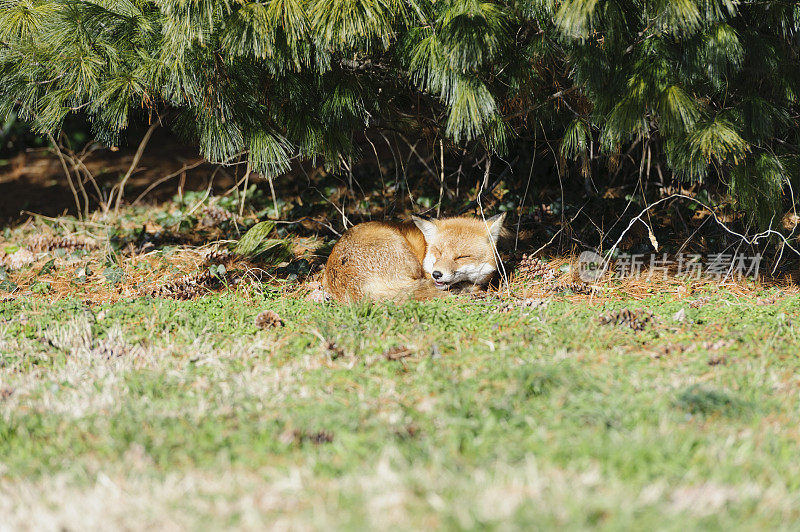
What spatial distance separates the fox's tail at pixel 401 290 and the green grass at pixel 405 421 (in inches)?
21.3

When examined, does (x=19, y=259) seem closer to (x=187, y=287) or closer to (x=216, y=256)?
(x=216, y=256)

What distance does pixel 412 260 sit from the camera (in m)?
5.77

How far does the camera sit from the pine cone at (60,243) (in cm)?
720

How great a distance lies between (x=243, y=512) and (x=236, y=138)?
3.17m

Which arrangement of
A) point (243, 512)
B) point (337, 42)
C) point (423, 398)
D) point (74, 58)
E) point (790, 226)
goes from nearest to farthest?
1. point (243, 512)
2. point (423, 398)
3. point (337, 42)
4. point (74, 58)
5. point (790, 226)

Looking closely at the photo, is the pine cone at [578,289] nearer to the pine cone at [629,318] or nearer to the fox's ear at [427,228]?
the pine cone at [629,318]

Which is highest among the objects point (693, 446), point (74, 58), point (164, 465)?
point (74, 58)

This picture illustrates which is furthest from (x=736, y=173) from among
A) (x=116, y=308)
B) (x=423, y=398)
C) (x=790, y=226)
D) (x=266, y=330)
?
(x=116, y=308)

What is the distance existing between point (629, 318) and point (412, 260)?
1922mm

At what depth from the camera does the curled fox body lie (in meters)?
5.40

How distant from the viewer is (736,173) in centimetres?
493

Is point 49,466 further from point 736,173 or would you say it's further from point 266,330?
point 736,173

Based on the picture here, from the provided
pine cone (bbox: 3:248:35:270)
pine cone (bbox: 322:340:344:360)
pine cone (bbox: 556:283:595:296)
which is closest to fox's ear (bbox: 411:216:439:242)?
pine cone (bbox: 556:283:595:296)

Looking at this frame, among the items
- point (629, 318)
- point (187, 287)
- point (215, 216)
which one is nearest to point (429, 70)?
point (629, 318)
